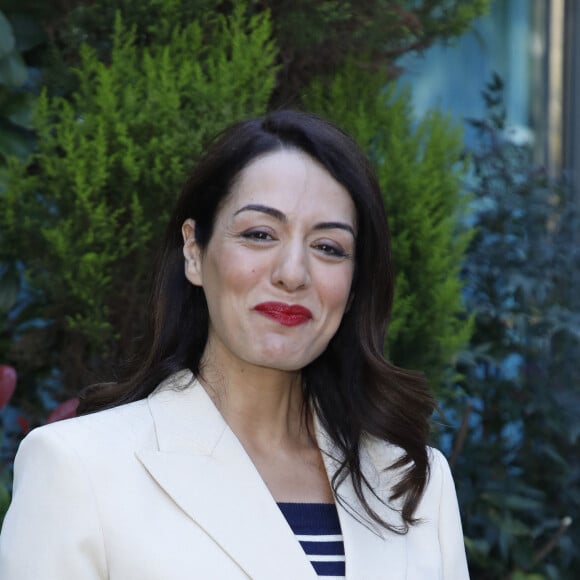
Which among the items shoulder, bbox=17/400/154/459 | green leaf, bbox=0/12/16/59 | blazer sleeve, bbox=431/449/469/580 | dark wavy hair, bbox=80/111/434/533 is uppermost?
green leaf, bbox=0/12/16/59

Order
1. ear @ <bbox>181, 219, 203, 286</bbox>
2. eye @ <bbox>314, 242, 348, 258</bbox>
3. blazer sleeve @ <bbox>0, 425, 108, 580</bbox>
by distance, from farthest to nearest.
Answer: ear @ <bbox>181, 219, 203, 286</bbox>
eye @ <bbox>314, 242, 348, 258</bbox>
blazer sleeve @ <bbox>0, 425, 108, 580</bbox>

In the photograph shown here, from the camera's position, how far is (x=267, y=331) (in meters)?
2.68

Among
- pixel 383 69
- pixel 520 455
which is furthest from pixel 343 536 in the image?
pixel 520 455

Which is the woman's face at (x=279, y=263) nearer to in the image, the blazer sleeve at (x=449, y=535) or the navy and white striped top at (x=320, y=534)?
the navy and white striped top at (x=320, y=534)

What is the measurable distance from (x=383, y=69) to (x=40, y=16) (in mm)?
1248

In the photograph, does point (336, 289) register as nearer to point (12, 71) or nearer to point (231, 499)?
point (231, 499)

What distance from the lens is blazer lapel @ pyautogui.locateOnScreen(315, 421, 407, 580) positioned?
265 centimetres

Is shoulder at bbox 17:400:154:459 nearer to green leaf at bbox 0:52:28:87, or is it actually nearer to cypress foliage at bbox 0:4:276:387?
cypress foliage at bbox 0:4:276:387

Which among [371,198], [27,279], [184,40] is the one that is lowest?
[27,279]

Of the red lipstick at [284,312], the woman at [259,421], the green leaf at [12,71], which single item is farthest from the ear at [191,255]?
the green leaf at [12,71]

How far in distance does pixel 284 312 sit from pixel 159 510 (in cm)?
51

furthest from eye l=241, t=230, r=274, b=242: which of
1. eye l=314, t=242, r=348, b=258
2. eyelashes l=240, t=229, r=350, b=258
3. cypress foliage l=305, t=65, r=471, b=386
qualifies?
cypress foliage l=305, t=65, r=471, b=386

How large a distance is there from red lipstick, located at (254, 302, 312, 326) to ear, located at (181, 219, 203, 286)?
0.24 m

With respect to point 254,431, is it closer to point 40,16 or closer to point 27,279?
point 27,279
